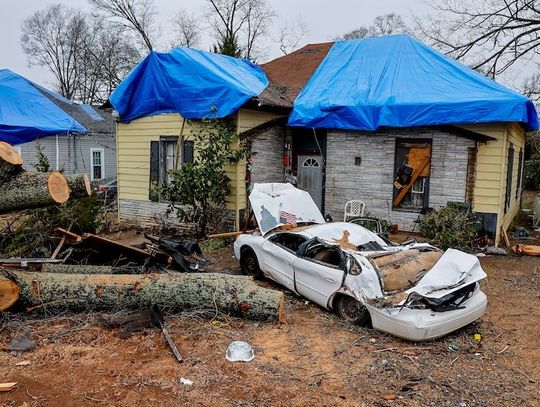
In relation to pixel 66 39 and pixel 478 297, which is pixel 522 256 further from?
pixel 66 39

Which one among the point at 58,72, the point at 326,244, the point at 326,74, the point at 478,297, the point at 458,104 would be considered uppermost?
the point at 58,72

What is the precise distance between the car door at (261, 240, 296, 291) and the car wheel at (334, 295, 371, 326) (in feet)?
3.42

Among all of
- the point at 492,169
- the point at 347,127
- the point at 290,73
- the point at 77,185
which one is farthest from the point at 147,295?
the point at 290,73

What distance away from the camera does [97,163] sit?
2552 cm

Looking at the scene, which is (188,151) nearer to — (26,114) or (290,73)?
(290,73)

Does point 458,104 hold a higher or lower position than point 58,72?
lower

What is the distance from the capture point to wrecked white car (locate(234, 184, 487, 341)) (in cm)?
539

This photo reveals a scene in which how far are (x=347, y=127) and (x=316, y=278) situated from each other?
6.24 metres

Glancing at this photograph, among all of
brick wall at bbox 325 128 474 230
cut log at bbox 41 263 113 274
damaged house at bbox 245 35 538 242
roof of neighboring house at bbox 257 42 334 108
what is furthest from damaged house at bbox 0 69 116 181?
cut log at bbox 41 263 113 274

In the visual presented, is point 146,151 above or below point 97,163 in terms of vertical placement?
above

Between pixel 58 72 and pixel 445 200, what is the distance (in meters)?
45.5

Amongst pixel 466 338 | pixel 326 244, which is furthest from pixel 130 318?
pixel 466 338

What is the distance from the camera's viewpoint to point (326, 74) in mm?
13406

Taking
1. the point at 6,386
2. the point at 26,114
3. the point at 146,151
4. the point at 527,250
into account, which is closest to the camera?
the point at 6,386
